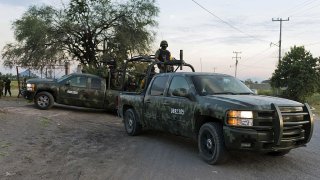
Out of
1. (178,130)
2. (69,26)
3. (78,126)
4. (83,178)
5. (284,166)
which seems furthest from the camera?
(69,26)

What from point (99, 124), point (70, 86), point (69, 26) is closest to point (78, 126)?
point (99, 124)

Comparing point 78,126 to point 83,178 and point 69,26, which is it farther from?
point 69,26

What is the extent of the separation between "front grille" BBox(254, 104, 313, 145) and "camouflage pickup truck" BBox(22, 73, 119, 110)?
33.3 ft

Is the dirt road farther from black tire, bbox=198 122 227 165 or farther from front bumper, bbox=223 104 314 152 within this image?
front bumper, bbox=223 104 314 152

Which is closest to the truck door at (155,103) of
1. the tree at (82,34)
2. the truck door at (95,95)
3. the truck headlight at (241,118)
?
the truck headlight at (241,118)

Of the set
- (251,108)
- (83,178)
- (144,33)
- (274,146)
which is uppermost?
(144,33)

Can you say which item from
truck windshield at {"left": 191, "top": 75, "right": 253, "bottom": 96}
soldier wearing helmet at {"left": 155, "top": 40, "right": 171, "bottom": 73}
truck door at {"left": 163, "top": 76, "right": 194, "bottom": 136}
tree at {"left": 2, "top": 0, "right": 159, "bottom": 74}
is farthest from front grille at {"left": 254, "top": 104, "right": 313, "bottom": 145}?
tree at {"left": 2, "top": 0, "right": 159, "bottom": 74}

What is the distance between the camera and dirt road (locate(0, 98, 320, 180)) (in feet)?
21.4

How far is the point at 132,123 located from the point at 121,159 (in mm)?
2980

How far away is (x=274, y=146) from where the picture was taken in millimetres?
6750

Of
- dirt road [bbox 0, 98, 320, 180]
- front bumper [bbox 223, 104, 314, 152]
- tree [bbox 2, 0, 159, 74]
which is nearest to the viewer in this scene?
dirt road [bbox 0, 98, 320, 180]

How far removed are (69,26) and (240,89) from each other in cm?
1885

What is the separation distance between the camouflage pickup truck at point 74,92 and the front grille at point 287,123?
33.3 feet

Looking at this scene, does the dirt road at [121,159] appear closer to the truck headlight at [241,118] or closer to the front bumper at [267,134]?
the front bumper at [267,134]
